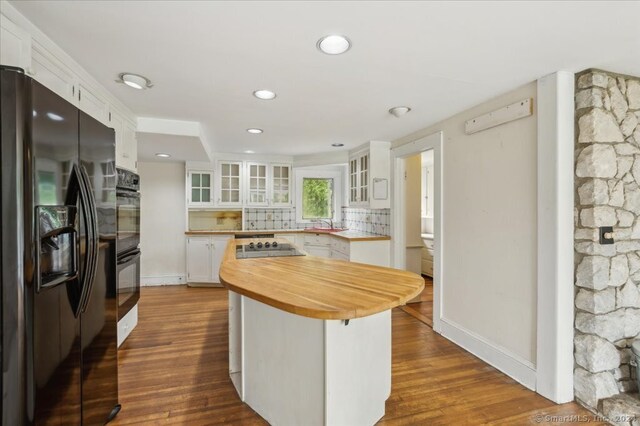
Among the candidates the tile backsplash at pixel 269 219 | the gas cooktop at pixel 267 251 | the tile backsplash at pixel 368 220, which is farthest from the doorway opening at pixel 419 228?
the tile backsplash at pixel 269 219

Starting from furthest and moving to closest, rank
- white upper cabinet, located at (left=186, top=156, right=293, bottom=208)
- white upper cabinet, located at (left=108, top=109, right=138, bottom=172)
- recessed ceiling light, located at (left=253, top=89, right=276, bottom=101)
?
white upper cabinet, located at (left=186, top=156, right=293, bottom=208) → white upper cabinet, located at (left=108, top=109, right=138, bottom=172) → recessed ceiling light, located at (left=253, top=89, right=276, bottom=101)

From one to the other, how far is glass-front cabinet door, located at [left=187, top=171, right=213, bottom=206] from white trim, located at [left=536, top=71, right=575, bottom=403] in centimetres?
442

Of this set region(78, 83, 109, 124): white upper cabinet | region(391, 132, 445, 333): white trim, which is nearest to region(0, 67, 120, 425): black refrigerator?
region(78, 83, 109, 124): white upper cabinet

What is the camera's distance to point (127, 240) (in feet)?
8.72

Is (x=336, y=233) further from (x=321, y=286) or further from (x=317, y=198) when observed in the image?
(x=321, y=286)

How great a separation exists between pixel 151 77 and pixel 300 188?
3524mm

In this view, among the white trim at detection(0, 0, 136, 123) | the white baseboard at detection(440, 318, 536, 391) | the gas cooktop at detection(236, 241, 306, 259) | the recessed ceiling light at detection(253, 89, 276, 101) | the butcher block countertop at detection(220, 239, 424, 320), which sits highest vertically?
the recessed ceiling light at detection(253, 89, 276, 101)

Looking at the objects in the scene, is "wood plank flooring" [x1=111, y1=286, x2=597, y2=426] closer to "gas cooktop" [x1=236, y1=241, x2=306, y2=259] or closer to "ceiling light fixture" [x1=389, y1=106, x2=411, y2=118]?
"gas cooktop" [x1=236, y1=241, x2=306, y2=259]

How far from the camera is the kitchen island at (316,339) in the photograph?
136cm

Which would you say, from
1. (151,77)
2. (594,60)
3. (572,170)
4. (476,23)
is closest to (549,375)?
(572,170)

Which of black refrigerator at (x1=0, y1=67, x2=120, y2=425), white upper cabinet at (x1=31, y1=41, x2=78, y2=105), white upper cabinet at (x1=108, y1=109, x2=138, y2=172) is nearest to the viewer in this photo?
black refrigerator at (x1=0, y1=67, x2=120, y2=425)

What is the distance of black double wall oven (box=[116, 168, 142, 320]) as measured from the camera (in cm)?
244

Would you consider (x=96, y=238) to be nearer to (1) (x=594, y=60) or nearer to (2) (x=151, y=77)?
(2) (x=151, y=77)

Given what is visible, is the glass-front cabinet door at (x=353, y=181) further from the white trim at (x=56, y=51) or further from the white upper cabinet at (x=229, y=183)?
the white trim at (x=56, y=51)
